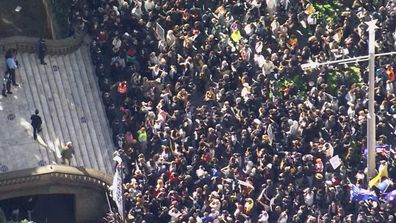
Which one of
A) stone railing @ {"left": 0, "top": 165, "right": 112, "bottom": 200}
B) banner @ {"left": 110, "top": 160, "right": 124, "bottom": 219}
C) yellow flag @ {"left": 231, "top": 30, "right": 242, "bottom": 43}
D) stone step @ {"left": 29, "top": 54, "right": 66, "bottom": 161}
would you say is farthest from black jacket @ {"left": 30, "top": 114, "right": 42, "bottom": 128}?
yellow flag @ {"left": 231, "top": 30, "right": 242, "bottom": 43}

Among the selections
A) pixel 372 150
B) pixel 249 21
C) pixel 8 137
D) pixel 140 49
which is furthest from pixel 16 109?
pixel 372 150

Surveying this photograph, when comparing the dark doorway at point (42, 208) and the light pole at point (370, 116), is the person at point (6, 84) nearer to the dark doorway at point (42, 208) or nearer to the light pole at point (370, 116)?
the dark doorway at point (42, 208)

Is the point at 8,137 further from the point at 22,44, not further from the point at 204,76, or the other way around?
the point at 204,76

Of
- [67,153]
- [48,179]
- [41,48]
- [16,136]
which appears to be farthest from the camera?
[41,48]

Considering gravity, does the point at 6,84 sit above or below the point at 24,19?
below

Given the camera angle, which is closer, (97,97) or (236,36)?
(97,97)

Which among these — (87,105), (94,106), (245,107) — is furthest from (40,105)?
(245,107)

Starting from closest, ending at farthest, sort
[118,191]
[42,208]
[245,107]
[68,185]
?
1. [118,191]
2. [68,185]
3. [42,208]
4. [245,107]

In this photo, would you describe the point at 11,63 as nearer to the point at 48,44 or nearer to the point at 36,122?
the point at 48,44
